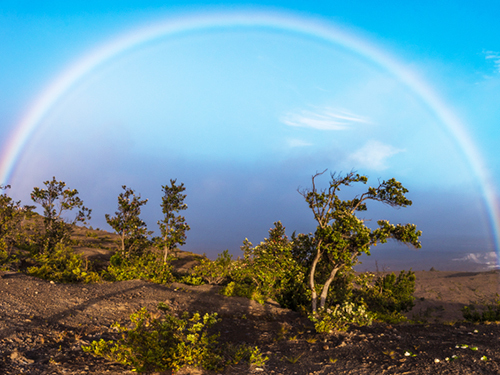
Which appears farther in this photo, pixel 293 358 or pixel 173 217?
pixel 173 217

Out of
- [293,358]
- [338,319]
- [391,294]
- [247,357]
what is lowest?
[391,294]

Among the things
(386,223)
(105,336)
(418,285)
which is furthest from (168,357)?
(418,285)

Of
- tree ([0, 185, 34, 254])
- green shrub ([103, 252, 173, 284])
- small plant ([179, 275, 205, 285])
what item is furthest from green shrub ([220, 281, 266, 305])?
tree ([0, 185, 34, 254])

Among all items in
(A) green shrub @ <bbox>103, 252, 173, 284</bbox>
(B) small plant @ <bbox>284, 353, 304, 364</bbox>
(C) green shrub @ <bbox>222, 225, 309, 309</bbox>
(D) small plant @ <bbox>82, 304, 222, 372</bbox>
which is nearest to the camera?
(D) small plant @ <bbox>82, 304, 222, 372</bbox>

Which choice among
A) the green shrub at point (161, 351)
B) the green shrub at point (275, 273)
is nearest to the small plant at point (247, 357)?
the green shrub at point (161, 351)

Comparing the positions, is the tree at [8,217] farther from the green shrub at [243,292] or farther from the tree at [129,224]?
the green shrub at [243,292]

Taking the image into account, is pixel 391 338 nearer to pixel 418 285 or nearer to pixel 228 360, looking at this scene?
pixel 228 360

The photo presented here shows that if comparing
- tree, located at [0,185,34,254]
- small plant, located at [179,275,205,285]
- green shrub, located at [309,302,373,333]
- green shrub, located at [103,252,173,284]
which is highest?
tree, located at [0,185,34,254]

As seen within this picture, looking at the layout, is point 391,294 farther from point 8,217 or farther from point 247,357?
point 8,217

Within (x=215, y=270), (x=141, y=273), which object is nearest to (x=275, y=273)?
(x=215, y=270)

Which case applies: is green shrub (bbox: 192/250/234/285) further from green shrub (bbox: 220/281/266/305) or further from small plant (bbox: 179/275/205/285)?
green shrub (bbox: 220/281/266/305)

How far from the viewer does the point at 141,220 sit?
1989cm

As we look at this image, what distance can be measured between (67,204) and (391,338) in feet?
65.4

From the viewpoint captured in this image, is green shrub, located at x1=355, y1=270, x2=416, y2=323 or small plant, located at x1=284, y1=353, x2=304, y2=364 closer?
small plant, located at x1=284, y1=353, x2=304, y2=364
